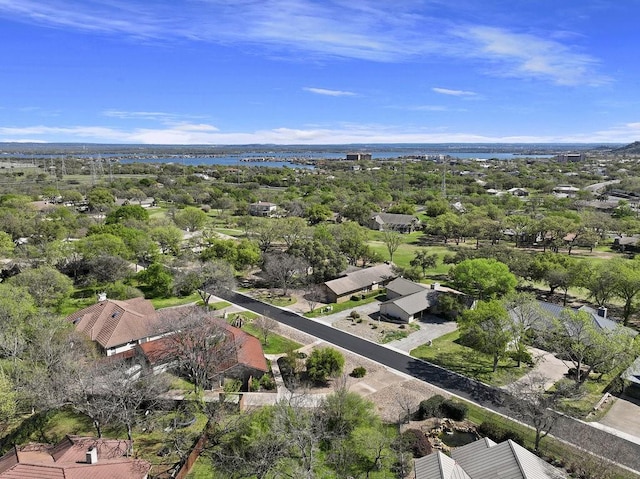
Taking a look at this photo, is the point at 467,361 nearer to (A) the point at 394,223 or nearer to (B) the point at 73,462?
(B) the point at 73,462

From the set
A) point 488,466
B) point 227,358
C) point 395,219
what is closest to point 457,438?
point 488,466

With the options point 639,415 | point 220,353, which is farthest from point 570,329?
point 220,353

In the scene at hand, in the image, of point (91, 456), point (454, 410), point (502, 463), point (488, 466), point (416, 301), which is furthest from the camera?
point (416, 301)

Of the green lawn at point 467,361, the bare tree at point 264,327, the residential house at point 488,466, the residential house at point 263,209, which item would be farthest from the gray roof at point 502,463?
the residential house at point 263,209

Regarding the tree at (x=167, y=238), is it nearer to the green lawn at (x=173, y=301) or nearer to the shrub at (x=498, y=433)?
the green lawn at (x=173, y=301)

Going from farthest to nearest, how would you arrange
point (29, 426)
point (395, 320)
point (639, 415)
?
point (395, 320)
point (639, 415)
point (29, 426)

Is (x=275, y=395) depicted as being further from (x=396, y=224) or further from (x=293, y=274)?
(x=396, y=224)

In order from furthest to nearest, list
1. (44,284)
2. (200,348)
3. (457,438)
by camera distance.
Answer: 1. (44,284)
2. (200,348)
3. (457,438)
